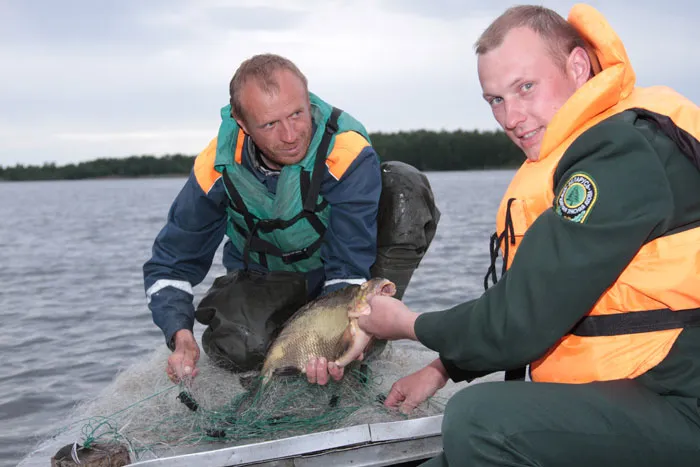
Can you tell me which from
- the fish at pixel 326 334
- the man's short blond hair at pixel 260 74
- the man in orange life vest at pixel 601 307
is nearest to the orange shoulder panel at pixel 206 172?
the man's short blond hair at pixel 260 74

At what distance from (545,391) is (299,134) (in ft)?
8.41

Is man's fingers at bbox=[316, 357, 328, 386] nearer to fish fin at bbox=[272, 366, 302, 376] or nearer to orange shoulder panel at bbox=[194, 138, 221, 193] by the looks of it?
fish fin at bbox=[272, 366, 302, 376]

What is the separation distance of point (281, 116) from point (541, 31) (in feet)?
7.03

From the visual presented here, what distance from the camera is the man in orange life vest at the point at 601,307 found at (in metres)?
2.46

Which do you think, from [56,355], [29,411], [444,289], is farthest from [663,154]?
[444,289]

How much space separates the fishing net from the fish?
4.5 inches

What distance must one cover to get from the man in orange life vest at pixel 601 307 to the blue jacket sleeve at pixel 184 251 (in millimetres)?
2659

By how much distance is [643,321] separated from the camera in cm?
260

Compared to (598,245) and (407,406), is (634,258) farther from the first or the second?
(407,406)

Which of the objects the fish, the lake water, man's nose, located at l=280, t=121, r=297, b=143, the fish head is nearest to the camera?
the fish head

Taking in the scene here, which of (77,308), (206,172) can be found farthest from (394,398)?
(77,308)

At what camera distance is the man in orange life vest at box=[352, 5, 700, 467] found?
2.46 metres

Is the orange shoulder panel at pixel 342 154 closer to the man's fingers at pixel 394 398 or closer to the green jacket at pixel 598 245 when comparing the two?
the man's fingers at pixel 394 398

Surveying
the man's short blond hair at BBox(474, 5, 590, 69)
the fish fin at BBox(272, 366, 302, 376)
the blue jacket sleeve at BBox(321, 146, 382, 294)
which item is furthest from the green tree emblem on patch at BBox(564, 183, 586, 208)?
the blue jacket sleeve at BBox(321, 146, 382, 294)
